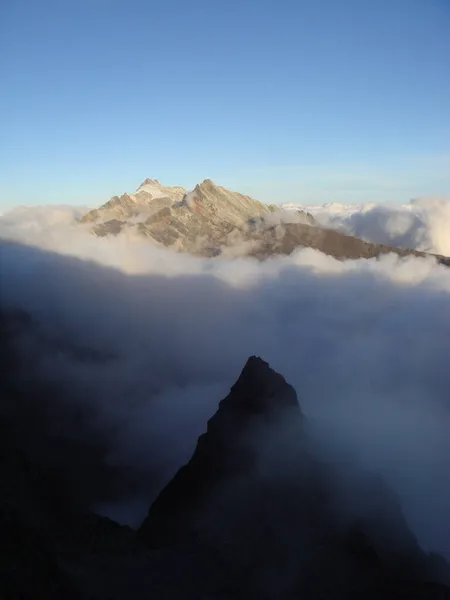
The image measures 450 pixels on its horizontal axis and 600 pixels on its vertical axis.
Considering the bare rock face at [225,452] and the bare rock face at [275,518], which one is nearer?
the bare rock face at [275,518]

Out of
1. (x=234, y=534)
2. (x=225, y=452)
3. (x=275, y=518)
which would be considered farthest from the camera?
(x=225, y=452)

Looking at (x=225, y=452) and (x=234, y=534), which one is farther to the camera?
(x=225, y=452)

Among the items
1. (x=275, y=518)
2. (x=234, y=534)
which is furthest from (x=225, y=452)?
(x=234, y=534)

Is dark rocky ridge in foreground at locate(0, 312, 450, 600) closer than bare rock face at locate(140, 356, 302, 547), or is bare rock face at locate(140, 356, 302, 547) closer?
dark rocky ridge in foreground at locate(0, 312, 450, 600)

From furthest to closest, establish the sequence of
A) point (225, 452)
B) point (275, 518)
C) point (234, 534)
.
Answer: point (225, 452) → point (275, 518) → point (234, 534)

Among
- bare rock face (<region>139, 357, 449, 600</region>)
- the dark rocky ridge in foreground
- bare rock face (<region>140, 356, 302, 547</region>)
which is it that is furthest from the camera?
bare rock face (<region>140, 356, 302, 547</region>)

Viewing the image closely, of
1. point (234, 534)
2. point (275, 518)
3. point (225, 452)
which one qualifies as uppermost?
point (225, 452)

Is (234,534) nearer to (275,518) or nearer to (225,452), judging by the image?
(275,518)

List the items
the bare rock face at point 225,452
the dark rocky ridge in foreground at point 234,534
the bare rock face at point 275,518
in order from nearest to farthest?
the dark rocky ridge in foreground at point 234,534, the bare rock face at point 275,518, the bare rock face at point 225,452

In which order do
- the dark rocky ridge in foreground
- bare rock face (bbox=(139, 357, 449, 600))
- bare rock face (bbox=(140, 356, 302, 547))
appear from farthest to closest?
bare rock face (bbox=(140, 356, 302, 547)) < bare rock face (bbox=(139, 357, 449, 600)) < the dark rocky ridge in foreground
